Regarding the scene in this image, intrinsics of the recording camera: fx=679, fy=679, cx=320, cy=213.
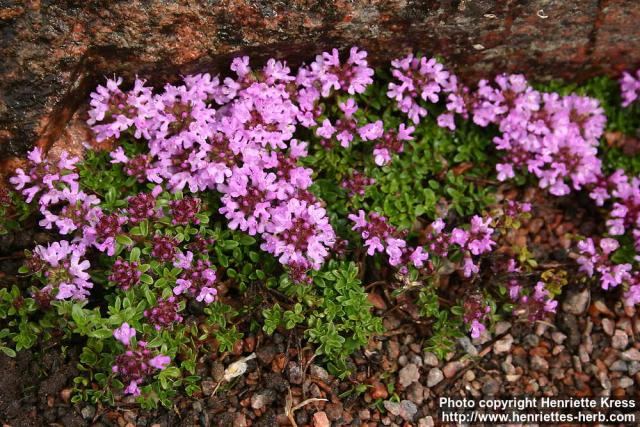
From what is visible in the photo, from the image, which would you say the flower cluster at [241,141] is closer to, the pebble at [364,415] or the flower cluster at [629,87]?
the pebble at [364,415]

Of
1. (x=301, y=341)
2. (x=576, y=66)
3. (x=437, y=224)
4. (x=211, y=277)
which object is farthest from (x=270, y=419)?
(x=576, y=66)

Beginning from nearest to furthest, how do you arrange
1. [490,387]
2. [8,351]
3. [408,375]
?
[8,351] < [408,375] < [490,387]

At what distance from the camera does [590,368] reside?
4.41 m

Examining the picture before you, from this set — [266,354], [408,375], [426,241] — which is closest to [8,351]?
[266,354]

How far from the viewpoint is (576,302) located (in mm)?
4574

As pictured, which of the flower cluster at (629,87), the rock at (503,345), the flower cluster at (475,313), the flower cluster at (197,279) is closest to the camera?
the flower cluster at (197,279)

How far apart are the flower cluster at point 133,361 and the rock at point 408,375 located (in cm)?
144

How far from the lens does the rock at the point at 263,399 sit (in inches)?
152

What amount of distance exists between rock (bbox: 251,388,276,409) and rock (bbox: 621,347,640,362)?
2329mm

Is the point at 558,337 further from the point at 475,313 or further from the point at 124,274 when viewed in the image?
the point at 124,274

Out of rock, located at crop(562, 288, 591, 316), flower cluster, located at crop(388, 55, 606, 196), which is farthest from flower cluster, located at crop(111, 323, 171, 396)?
rock, located at crop(562, 288, 591, 316)

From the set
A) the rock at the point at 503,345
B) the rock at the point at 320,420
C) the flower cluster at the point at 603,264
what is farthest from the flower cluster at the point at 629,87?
the rock at the point at 320,420

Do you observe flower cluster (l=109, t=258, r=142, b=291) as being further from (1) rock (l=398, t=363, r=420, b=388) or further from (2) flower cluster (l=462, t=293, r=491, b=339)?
(2) flower cluster (l=462, t=293, r=491, b=339)

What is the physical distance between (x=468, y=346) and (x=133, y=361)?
208 cm
